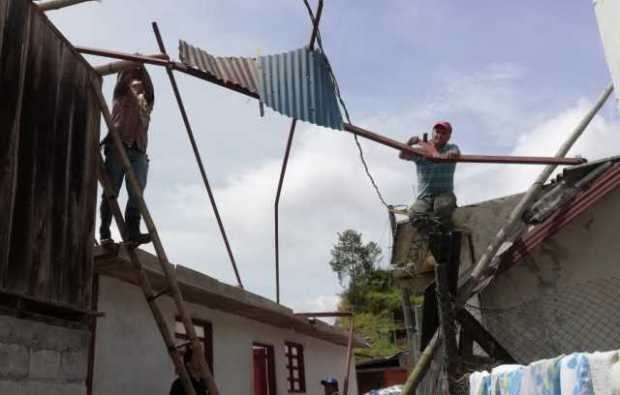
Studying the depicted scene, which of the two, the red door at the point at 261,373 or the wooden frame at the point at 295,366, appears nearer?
the red door at the point at 261,373

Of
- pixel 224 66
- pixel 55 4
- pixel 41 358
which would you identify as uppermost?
pixel 55 4

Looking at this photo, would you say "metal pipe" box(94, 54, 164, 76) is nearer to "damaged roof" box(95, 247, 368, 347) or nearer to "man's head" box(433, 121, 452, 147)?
"damaged roof" box(95, 247, 368, 347)

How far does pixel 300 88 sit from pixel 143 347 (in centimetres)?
375

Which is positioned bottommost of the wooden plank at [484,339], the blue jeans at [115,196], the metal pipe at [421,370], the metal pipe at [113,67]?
the metal pipe at [421,370]

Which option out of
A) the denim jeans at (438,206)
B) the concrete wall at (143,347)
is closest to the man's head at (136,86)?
the concrete wall at (143,347)

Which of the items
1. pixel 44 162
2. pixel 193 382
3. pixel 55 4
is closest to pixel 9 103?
pixel 44 162

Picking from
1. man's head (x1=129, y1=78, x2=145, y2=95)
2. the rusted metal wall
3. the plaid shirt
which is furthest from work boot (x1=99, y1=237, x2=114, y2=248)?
the plaid shirt

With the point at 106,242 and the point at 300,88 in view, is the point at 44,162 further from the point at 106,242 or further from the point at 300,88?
the point at 300,88

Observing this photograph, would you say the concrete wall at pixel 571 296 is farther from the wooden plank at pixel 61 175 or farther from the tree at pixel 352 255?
the tree at pixel 352 255

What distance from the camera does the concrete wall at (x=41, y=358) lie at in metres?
3.93

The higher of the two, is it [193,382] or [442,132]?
[442,132]

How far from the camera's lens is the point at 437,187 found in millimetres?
6898

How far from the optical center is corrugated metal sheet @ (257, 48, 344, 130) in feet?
17.3

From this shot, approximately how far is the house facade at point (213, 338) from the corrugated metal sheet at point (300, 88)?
2288mm
